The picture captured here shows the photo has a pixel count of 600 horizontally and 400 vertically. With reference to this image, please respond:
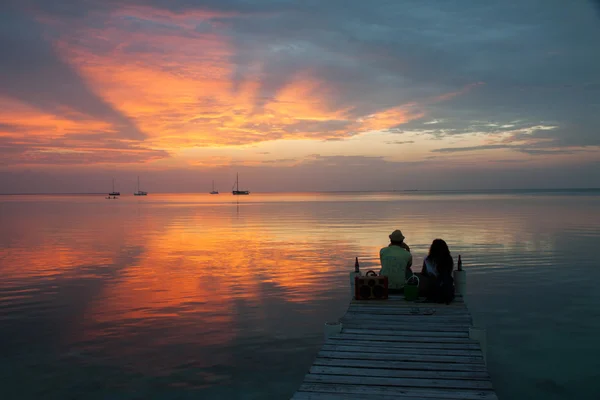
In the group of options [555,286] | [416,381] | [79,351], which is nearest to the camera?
[416,381]

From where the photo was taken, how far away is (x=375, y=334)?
41.8ft

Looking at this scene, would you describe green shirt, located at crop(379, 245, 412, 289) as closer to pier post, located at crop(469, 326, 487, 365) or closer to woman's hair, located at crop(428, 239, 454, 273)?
woman's hair, located at crop(428, 239, 454, 273)

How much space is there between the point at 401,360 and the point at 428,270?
542cm

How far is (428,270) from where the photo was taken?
623 inches

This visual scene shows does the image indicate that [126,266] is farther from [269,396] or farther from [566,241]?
[566,241]

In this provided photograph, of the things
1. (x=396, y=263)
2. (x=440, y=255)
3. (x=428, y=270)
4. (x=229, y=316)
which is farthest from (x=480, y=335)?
(x=229, y=316)

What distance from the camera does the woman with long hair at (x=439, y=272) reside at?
15.2 metres

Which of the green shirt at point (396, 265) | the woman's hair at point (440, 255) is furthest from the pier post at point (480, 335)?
the green shirt at point (396, 265)

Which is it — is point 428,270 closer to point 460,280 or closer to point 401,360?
point 460,280

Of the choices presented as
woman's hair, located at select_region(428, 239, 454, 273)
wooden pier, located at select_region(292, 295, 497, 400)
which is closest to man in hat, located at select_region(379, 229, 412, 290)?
woman's hair, located at select_region(428, 239, 454, 273)

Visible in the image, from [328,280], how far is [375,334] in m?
13.4

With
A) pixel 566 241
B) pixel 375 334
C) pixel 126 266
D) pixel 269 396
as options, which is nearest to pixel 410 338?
pixel 375 334

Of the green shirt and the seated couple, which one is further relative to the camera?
the green shirt

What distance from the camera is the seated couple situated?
15.3 m
